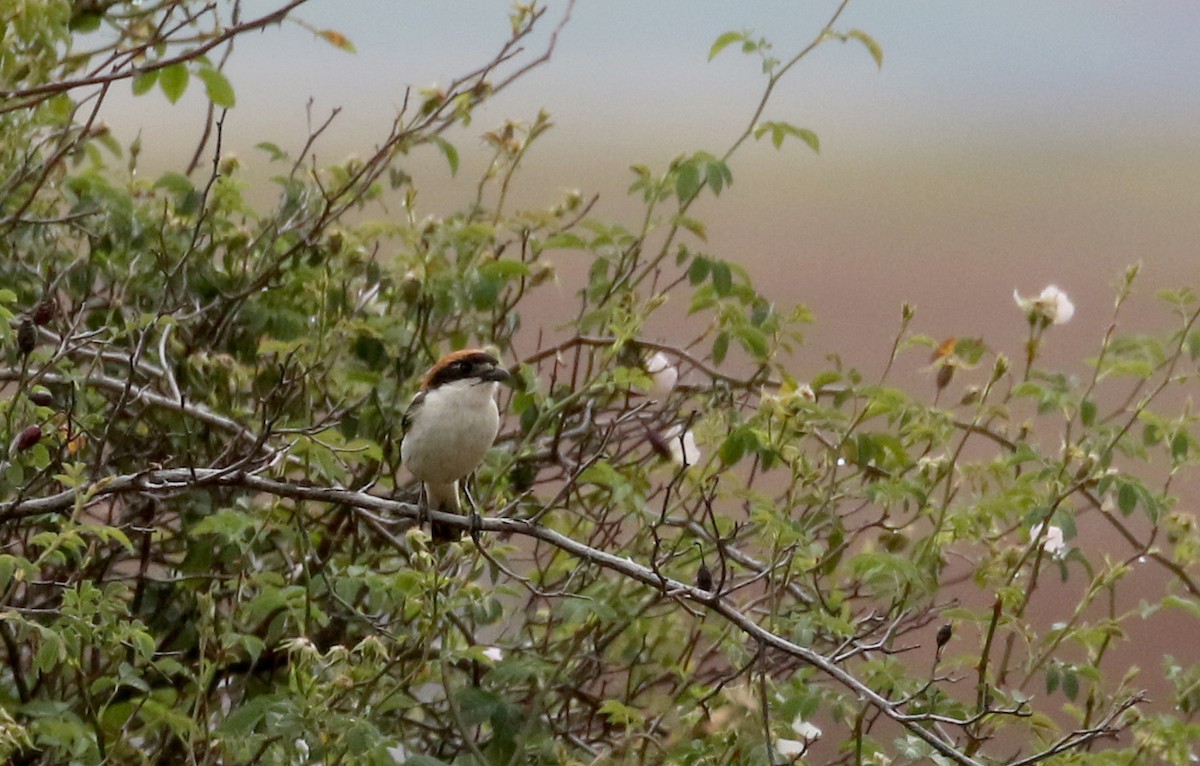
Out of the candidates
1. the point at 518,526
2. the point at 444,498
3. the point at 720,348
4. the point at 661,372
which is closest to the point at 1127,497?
the point at 720,348

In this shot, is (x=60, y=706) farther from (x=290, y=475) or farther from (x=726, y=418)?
(x=726, y=418)

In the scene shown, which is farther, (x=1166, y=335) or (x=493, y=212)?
(x=493, y=212)

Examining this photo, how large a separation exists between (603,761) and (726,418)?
541mm

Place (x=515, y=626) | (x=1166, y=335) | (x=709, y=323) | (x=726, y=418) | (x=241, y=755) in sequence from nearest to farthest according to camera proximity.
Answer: (x=241, y=755), (x=726, y=418), (x=1166, y=335), (x=709, y=323), (x=515, y=626)

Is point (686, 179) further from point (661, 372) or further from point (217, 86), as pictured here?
point (217, 86)

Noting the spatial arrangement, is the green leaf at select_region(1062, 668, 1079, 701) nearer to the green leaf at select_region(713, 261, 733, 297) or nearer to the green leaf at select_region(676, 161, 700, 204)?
the green leaf at select_region(713, 261, 733, 297)

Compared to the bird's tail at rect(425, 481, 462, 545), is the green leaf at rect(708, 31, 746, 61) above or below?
above

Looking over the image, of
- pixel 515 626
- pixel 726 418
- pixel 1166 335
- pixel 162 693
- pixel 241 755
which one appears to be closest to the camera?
pixel 241 755

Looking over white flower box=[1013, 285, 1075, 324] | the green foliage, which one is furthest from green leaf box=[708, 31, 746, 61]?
white flower box=[1013, 285, 1075, 324]

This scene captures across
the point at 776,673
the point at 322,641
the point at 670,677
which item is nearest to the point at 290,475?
the point at 322,641

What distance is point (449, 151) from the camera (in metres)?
2.09

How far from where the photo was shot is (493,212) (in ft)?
7.70

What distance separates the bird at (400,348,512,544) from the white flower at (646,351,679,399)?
220 millimetres

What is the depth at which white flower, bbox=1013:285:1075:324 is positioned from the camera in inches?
73.0
